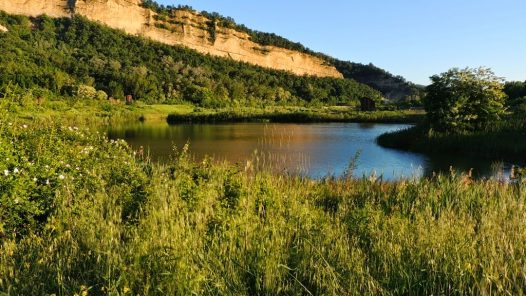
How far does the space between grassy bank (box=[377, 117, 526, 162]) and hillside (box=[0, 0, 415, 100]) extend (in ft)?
422

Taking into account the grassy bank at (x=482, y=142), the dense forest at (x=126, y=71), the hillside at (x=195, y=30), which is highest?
the hillside at (x=195, y=30)

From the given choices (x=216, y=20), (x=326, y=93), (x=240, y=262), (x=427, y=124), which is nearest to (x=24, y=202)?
(x=240, y=262)

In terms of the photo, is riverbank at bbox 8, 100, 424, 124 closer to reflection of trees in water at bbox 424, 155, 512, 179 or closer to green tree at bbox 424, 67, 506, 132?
green tree at bbox 424, 67, 506, 132

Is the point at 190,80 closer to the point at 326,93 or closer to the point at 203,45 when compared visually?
the point at 326,93

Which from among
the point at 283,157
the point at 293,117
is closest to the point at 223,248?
the point at 283,157

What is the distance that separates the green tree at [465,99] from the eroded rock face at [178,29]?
128 meters

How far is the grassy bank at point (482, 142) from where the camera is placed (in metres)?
25.3

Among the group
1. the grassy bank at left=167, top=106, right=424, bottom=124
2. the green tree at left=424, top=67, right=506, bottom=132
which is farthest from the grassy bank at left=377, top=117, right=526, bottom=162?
the grassy bank at left=167, top=106, right=424, bottom=124

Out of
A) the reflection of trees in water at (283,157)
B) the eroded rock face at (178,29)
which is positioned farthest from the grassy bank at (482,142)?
the eroded rock face at (178,29)

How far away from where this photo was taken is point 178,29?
166m

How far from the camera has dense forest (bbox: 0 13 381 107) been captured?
3046 inches

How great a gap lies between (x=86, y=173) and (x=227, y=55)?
17121 cm

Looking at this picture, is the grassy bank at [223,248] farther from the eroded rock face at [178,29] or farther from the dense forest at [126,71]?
the eroded rock face at [178,29]

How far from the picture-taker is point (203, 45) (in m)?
169
